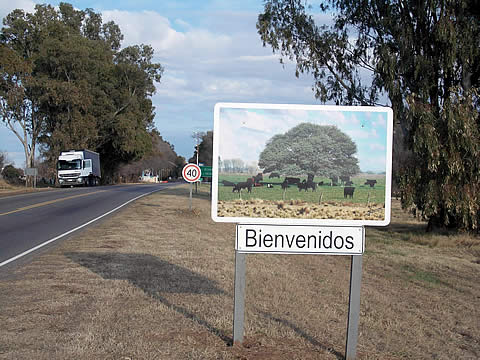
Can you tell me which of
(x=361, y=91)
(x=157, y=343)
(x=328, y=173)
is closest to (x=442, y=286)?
(x=328, y=173)

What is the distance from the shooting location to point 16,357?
482 cm

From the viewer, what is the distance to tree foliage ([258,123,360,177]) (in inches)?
205

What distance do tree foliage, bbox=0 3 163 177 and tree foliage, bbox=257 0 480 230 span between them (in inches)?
1211

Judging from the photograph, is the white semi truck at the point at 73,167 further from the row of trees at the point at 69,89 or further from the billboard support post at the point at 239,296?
the billboard support post at the point at 239,296

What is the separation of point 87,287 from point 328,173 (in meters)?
4.32

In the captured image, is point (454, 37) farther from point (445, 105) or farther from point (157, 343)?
point (157, 343)

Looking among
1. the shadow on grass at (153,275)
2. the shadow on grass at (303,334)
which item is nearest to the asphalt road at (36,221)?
the shadow on grass at (153,275)

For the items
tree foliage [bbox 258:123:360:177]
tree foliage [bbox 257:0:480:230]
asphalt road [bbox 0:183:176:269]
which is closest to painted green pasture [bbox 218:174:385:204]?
tree foliage [bbox 258:123:360:177]

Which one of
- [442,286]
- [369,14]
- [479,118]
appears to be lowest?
[442,286]

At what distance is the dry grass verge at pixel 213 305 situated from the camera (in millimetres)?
5297

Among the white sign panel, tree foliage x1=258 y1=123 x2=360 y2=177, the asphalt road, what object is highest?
tree foliage x1=258 y1=123 x2=360 y2=177

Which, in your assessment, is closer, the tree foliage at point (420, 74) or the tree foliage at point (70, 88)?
the tree foliage at point (420, 74)

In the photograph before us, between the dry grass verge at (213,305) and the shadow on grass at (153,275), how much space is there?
2 centimetres

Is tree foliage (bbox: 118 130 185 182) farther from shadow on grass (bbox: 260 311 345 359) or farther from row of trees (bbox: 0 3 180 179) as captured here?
shadow on grass (bbox: 260 311 345 359)
